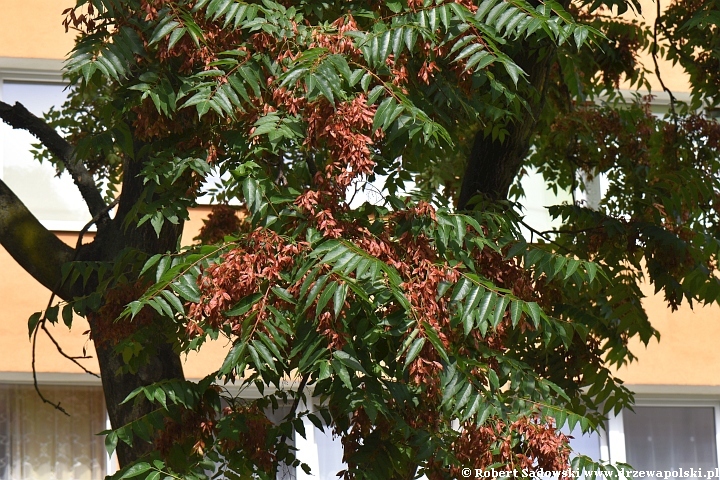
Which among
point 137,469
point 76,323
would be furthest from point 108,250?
point 76,323

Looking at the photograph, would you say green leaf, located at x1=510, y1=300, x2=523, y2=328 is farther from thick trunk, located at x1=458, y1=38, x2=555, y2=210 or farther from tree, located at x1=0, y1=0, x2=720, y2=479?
thick trunk, located at x1=458, y1=38, x2=555, y2=210

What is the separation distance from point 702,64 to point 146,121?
179 inches

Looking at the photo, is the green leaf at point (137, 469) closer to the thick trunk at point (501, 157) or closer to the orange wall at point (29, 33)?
the thick trunk at point (501, 157)

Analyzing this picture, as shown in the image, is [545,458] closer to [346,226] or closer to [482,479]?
[482,479]

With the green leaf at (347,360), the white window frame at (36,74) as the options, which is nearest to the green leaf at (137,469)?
the green leaf at (347,360)

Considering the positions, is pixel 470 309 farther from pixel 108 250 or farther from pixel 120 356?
pixel 108 250

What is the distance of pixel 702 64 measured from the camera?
846 centimetres

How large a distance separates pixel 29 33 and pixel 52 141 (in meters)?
5.14

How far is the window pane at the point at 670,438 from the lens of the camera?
11922 mm

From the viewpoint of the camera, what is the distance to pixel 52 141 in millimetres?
7012

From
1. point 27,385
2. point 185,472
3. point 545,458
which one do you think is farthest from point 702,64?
point 27,385

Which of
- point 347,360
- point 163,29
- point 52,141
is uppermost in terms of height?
point 52,141

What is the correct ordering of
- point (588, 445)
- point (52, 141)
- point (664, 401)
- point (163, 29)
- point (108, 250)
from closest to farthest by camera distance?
→ point (163, 29) → point (108, 250) → point (52, 141) → point (588, 445) → point (664, 401)

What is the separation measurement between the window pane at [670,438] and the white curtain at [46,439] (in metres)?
4.83
